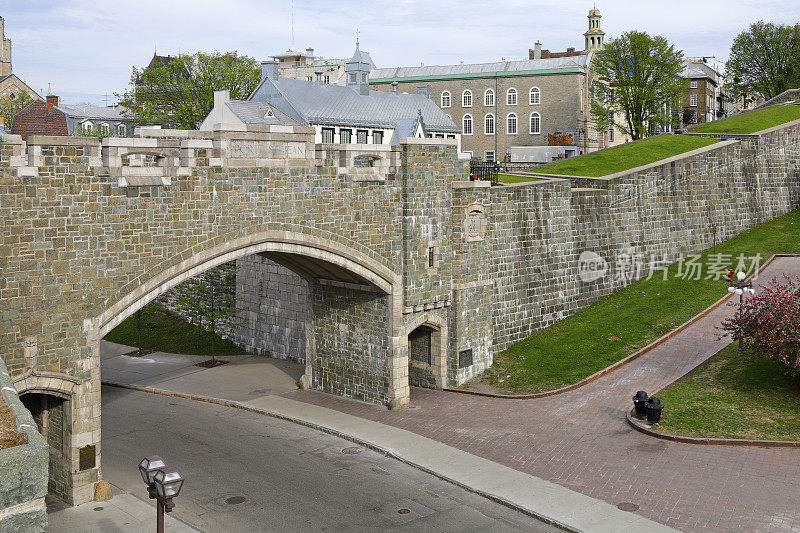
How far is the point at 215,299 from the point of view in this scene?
3334 centimetres

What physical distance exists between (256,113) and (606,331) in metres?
29.2

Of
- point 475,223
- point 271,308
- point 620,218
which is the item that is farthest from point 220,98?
point 620,218

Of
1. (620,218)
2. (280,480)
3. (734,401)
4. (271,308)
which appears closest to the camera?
(280,480)

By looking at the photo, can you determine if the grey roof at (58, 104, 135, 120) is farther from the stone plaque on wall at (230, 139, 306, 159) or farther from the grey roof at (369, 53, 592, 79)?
the stone plaque on wall at (230, 139, 306, 159)

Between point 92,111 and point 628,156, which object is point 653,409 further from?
point 92,111

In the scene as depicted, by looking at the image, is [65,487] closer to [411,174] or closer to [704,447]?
[411,174]

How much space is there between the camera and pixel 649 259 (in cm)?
3372

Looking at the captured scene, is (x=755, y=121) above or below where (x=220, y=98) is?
below

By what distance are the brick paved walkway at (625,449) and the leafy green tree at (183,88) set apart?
3564 cm

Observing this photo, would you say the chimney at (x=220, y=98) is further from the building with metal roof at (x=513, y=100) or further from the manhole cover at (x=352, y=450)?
the manhole cover at (x=352, y=450)

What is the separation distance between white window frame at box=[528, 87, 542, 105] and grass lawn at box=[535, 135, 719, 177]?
27.2 metres

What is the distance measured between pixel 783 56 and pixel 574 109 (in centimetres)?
2016

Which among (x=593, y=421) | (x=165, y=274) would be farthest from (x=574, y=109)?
(x=165, y=274)

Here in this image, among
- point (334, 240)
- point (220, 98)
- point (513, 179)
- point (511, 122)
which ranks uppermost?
point (511, 122)
